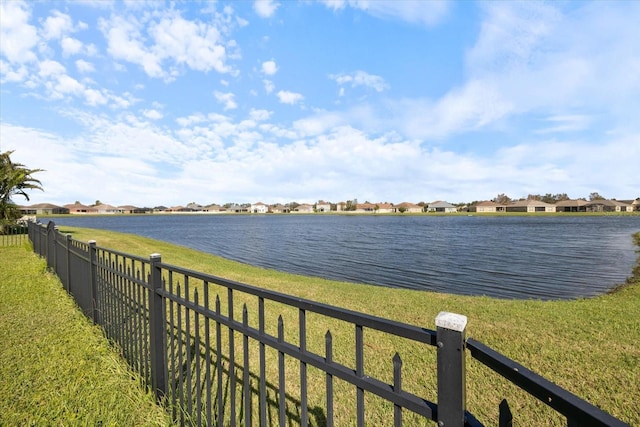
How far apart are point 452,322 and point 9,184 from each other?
95.4ft

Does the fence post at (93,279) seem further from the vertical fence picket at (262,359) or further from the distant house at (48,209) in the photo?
the distant house at (48,209)

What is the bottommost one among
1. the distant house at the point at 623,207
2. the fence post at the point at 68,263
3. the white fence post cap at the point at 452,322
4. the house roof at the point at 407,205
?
the distant house at the point at 623,207

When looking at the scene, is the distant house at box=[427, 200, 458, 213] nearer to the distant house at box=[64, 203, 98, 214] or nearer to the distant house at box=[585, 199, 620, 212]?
the distant house at box=[585, 199, 620, 212]

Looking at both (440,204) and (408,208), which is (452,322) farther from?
(440,204)

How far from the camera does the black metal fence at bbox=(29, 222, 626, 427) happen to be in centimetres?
138

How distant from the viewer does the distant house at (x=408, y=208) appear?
179 meters

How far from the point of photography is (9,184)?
71.2 ft

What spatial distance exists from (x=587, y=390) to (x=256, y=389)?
400 cm

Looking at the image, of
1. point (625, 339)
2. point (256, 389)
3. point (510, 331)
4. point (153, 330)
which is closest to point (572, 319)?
point (625, 339)

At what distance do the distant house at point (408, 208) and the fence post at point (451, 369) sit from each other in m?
179

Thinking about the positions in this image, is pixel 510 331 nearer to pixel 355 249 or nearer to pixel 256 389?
pixel 256 389

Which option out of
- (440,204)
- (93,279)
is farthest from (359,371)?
(440,204)

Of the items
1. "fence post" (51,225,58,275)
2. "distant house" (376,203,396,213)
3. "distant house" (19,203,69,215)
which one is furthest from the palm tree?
"distant house" (376,203,396,213)

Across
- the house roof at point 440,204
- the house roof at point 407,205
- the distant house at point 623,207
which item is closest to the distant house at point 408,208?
the house roof at point 407,205
